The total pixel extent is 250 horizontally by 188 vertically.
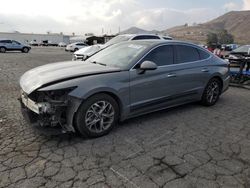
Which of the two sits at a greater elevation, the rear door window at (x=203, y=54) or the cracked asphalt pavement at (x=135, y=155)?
the rear door window at (x=203, y=54)

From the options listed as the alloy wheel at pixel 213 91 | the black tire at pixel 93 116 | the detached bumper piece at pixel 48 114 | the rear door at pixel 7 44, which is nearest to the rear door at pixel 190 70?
the alloy wheel at pixel 213 91

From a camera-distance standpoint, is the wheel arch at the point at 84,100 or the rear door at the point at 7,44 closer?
the wheel arch at the point at 84,100

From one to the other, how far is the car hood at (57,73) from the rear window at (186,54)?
157cm

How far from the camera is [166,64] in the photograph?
4531 mm

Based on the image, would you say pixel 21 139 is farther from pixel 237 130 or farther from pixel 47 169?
pixel 237 130

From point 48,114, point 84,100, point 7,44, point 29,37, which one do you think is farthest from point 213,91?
point 29,37

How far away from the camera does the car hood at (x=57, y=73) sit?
343 cm

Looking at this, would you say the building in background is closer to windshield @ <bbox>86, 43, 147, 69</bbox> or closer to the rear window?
windshield @ <bbox>86, 43, 147, 69</bbox>

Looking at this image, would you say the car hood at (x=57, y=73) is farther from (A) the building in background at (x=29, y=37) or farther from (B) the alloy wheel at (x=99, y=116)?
(A) the building in background at (x=29, y=37)

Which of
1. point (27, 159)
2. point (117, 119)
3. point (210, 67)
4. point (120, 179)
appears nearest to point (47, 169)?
point (27, 159)

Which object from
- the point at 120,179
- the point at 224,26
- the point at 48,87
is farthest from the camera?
the point at 224,26

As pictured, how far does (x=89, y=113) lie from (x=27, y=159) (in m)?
1.06

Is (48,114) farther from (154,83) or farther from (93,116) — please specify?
(154,83)

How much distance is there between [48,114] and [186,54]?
3169mm
